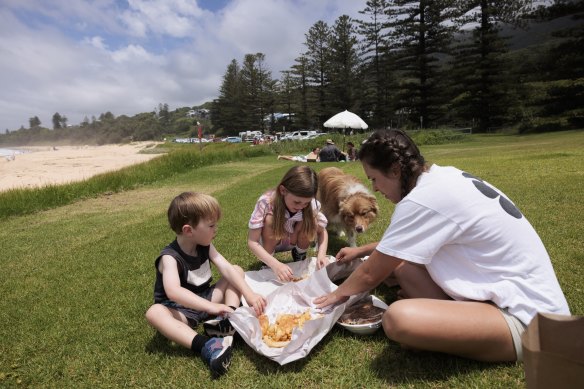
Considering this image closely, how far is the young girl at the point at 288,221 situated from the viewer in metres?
3.44

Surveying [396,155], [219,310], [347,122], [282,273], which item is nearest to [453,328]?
[396,155]

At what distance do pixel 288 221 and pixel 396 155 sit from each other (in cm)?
171

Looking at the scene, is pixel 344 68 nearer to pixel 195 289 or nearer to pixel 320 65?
pixel 320 65

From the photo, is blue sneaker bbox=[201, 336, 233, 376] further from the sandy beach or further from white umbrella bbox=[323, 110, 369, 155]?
white umbrella bbox=[323, 110, 369, 155]

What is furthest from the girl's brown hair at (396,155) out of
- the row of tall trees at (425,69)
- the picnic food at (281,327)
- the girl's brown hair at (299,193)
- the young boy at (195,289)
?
the row of tall trees at (425,69)

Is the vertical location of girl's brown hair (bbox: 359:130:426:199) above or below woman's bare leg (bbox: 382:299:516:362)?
above

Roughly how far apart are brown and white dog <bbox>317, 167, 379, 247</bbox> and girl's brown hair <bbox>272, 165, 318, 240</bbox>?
3.32ft

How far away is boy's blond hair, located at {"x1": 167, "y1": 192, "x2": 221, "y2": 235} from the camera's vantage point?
2.87m

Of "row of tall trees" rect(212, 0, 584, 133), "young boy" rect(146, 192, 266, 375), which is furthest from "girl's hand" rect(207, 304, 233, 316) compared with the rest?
"row of tall trees" rect(212, 0, 584, 133)

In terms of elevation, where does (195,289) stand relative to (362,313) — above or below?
above

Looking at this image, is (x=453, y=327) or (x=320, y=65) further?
(x=320, y=65)

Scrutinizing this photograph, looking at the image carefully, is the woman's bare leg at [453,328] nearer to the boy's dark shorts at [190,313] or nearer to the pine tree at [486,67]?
the boy's dark shorts at [190,313]

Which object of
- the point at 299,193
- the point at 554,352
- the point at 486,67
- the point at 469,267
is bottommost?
the point at 554,352

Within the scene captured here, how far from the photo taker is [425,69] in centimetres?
3878
